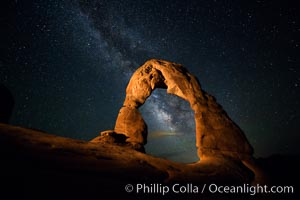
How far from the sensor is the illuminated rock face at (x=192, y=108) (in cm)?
796

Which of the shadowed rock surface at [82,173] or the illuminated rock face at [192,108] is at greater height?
the illuminated rock face at [192,108]

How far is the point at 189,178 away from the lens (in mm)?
4980

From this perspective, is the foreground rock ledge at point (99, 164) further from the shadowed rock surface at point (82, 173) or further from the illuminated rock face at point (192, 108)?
the illuminated rock face at point (192, 108)

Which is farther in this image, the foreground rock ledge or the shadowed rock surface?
the foreground rock ledge

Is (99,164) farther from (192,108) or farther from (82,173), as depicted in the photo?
(192,108)

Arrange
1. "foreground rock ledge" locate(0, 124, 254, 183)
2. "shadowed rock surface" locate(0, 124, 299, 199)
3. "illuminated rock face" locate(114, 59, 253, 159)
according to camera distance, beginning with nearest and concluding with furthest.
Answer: "shadowed rock surface" locate(0, 124, 299, 199), "foreground rock ledge" locate(0, 124, 254, 183), "illuminated rock face" locate(114, 59, 253, 159)

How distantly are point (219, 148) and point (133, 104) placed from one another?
6.77 m

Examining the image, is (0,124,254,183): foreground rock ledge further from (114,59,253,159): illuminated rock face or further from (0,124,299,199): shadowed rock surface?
(114,59,253,159): illuminated rock face

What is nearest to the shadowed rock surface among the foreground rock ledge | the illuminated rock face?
the foreground rock ledge

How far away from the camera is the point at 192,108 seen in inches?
388

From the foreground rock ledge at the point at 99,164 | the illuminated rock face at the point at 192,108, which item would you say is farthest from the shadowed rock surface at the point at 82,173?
the illuminated rock face at the point at 192,108

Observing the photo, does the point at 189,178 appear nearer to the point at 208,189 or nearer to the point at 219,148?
the point at 208,189

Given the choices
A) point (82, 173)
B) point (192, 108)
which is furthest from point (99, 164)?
point (192, 108)

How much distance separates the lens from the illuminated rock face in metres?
7.96
